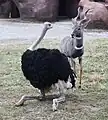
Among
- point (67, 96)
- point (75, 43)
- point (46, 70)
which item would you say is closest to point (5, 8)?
point (75, 43)

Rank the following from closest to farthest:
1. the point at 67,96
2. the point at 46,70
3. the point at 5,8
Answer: the point at 46,70, the point at 67,96, the point at 5,8

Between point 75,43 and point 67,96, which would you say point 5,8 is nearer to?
point 75,43

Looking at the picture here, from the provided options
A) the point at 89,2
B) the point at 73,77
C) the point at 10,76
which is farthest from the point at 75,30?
the point at 89,2

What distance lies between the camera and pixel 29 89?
4.88 metres

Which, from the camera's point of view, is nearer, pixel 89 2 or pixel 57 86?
pixel 57 86

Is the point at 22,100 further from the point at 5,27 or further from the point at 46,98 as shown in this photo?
the point at 5,27

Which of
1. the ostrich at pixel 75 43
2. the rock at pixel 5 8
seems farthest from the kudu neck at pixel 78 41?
the rock at pixel 5 8

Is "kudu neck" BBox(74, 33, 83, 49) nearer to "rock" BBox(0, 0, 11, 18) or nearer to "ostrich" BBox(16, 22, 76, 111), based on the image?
"ostrich" BBox(16, 22, 76, 111)

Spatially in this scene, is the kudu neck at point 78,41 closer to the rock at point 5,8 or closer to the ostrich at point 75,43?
the ostrich at point 75,43

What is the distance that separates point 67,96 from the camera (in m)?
4.59

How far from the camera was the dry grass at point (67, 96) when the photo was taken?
394cm

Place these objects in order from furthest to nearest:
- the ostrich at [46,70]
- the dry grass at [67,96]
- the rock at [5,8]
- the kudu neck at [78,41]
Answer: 1. the rock at [5,8]
2. the kudu neck at [78,41]
3. the ostrich at [46,70]
4. the dry grass at [67,96]

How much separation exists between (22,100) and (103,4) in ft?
25.5

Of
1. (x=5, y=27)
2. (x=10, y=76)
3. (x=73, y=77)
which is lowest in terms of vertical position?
(x=5, y=27)
